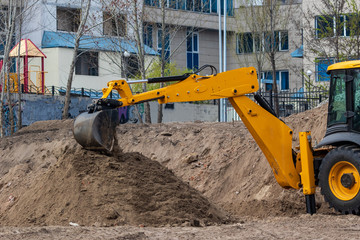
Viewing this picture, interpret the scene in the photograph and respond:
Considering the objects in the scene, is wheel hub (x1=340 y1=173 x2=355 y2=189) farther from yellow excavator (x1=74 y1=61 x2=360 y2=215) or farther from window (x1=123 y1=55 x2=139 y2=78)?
window (x1=123 y1=55 x2=139 y2=78)

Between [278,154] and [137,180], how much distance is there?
2441 mm

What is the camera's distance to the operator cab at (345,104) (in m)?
10.9

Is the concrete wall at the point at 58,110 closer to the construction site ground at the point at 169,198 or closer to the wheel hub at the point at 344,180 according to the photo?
the construction site ground at the point at 169,198

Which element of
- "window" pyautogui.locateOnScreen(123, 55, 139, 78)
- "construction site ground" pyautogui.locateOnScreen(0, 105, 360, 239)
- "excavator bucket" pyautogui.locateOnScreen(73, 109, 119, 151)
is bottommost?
"construction site ground" pyautogui.locateOnScreen(0, 105, 360, 239)

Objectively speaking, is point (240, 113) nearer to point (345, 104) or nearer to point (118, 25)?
point (345, 104)

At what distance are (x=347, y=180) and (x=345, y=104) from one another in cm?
128

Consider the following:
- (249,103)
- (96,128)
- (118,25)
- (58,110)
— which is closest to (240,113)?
(249,103)

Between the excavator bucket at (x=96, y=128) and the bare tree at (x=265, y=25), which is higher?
the bare tree at (x=265, y=25)

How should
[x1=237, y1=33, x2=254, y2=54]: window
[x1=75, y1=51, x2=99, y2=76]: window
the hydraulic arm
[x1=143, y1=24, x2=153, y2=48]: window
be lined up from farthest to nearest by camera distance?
[x1=237, y1=33, x2=254, y2=54]: window, [x1=75, y1=51, x2=99, y2=76]: window, [x1=143, y1=24, x2=153, y2=48]: window, the hydraulic arm

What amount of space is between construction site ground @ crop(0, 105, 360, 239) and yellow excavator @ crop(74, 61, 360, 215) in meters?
0.51

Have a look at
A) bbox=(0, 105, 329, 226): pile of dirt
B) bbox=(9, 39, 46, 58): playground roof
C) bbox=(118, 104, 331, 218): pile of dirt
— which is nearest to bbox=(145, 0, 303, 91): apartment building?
bbox=(9, 39, 46, 58): playground roof

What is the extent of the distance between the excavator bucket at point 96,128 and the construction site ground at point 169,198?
382mm

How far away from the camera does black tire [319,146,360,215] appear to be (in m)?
10.5

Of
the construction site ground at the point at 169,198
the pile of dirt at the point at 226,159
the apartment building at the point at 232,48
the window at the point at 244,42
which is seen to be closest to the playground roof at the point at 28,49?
the apartment building at the point at 232,48
